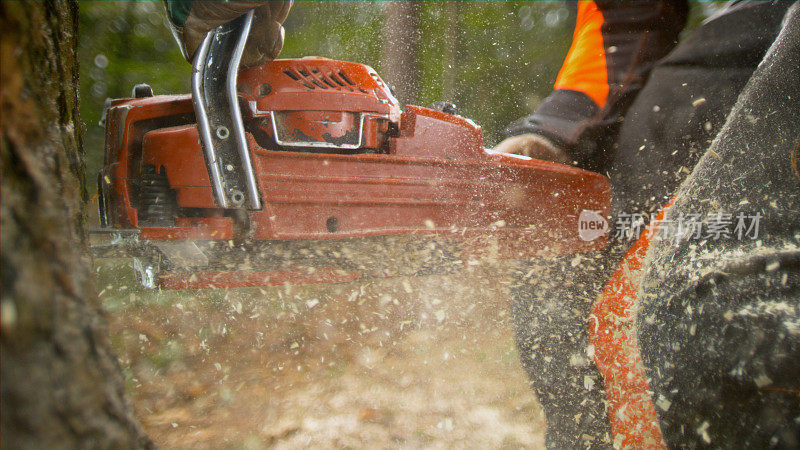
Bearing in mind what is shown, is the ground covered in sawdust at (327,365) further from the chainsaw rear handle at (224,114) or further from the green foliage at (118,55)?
the green foliage at (118,55)

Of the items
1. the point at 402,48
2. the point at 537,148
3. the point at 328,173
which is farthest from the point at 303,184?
the point at 402,48

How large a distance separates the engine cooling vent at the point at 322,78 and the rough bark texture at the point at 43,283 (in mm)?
760

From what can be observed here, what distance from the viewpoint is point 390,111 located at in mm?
1346

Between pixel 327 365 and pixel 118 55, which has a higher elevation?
pixel 118 55

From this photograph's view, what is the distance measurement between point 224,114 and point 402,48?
322cm

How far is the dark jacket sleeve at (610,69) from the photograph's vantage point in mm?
1693

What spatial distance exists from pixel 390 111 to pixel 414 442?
112cm

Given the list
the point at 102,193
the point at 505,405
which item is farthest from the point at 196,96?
the point at 505,405

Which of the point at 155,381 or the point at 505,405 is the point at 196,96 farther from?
the point at 505,405

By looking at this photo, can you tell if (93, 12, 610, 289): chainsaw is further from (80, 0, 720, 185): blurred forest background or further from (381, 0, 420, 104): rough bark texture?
(381, 0, 420, 104): rough bark texture

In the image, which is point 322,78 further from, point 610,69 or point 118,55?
point 118,55

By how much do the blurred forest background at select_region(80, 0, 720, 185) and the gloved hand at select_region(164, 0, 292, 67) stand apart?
2.13m

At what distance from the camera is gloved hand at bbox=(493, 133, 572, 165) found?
1768 millimetres

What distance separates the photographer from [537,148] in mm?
1811
